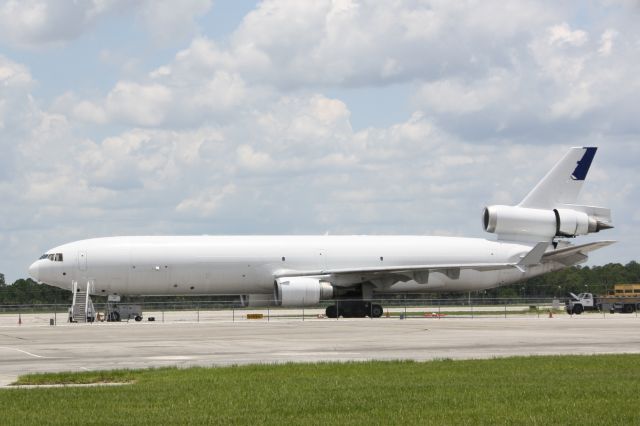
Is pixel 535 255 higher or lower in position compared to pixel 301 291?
higher

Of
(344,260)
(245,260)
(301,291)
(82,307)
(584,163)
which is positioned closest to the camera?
(82,307)

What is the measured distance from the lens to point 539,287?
134 meters

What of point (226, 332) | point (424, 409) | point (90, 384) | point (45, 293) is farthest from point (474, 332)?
point (45, 293)

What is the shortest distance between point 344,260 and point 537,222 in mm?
11718

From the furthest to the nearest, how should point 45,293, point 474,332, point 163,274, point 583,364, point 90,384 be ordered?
point 45,293 < point 163,274 < point 474,332 < point 583,364 < point 90,384

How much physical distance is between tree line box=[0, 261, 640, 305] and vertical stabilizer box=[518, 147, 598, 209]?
1424 inches

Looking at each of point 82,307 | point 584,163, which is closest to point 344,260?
point 82,307

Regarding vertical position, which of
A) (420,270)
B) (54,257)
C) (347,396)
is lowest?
(347,396)

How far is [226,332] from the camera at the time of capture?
120 feet

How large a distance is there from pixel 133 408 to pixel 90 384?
4107 mm

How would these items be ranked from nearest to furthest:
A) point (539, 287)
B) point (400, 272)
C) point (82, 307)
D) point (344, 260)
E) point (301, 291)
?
point (82, 307)
point (301, 291)
point (400, 272)
point (344, 260)
point (539, 287)

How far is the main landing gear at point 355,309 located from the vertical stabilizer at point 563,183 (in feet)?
38.2

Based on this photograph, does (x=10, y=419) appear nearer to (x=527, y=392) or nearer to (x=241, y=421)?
(x=241, y=421)

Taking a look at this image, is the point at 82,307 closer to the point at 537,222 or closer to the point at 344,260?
the point at 344,260
